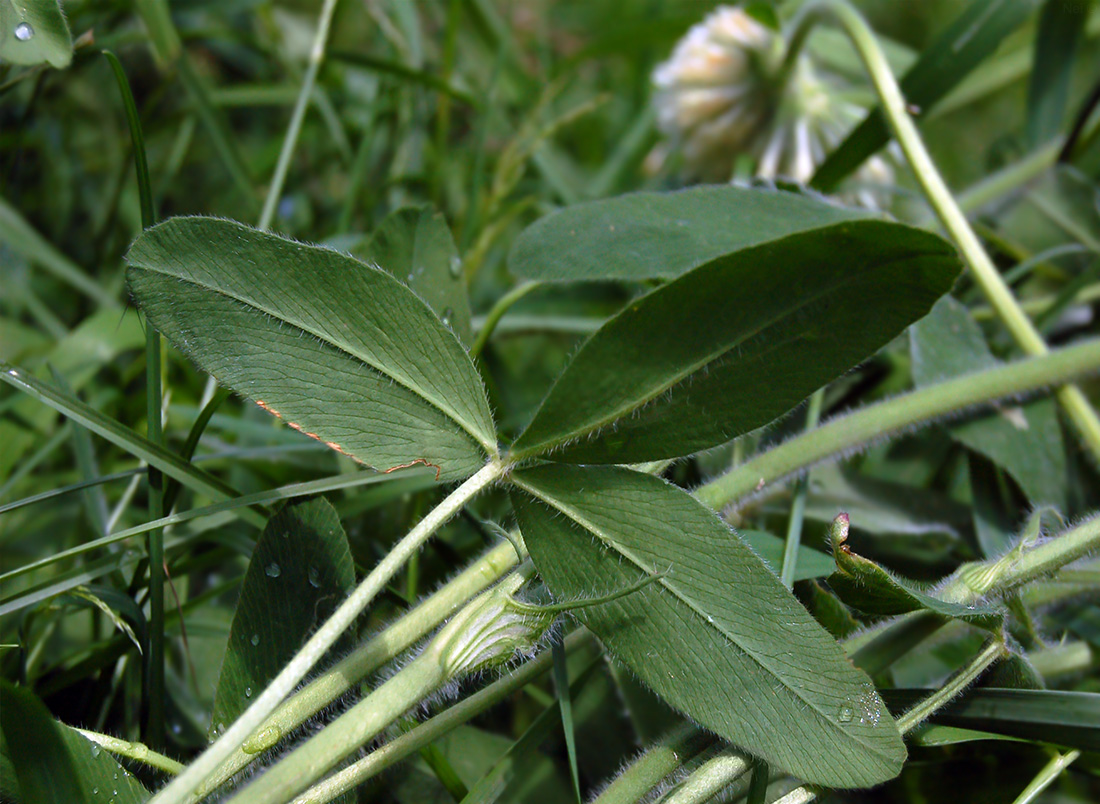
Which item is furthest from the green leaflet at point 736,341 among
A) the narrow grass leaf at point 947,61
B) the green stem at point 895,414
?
the narrow grass leaf at point 947,61

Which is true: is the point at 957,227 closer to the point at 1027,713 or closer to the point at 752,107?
the point at 752,107

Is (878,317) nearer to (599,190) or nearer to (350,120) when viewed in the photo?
(599,190)

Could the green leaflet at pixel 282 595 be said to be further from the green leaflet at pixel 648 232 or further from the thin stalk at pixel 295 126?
the thin stalk at pixel 295 126

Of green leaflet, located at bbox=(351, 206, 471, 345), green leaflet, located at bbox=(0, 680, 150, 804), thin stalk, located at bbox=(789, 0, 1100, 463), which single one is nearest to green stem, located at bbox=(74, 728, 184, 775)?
green leaflet, located at bbox=(0, 680, 150, 804)

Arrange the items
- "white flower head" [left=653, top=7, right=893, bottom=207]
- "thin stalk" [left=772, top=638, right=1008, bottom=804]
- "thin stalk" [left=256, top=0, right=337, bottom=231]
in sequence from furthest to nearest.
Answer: "white flower head" [left=653, top=7, right=893, bottom=207] < "thin stalk" [left=256, top=0, right=337, bottom=231] < "thin stalk" [left=772, top=638, right=1008, bottom=804]

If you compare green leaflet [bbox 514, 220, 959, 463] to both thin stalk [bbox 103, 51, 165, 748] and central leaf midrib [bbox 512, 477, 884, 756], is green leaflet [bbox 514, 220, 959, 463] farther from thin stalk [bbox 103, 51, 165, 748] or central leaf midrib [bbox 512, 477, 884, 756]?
thin stalk [bbox 103, 51, 165, 748]

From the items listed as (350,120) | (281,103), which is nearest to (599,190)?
(350,120)
